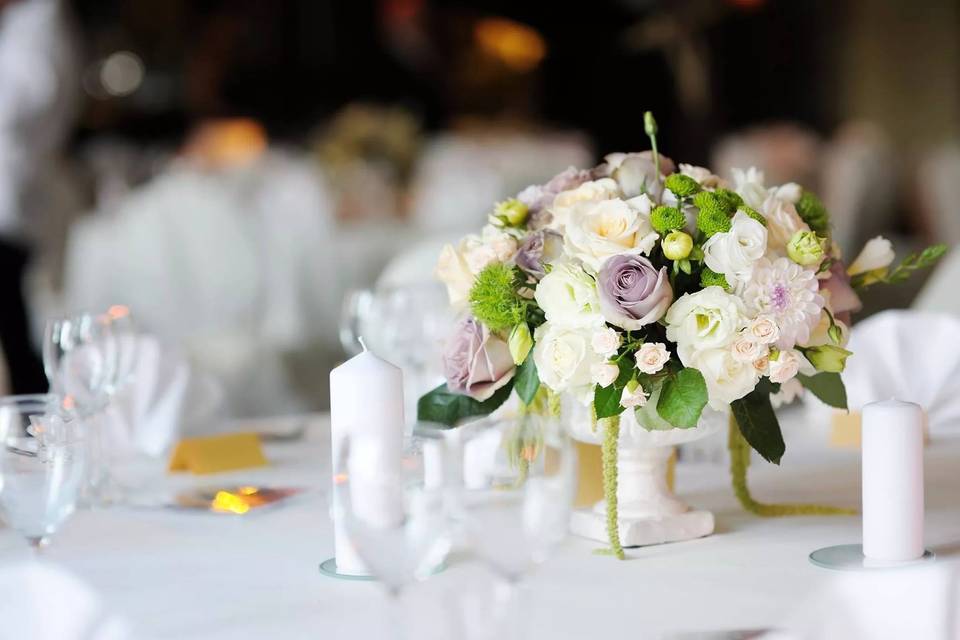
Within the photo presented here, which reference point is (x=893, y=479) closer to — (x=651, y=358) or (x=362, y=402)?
(x=651, y=358)

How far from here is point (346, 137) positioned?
6430mm

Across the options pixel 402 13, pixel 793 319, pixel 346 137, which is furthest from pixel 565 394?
pixel 402 13

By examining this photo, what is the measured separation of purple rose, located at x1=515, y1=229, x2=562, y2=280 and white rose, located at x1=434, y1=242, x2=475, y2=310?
0.18ft

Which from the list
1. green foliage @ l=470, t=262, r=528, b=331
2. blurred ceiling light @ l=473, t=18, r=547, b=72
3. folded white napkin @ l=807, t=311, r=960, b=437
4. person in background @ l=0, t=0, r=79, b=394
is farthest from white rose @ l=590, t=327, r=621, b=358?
blurred ceiling light @ l=473, t=18, r=547, b=72

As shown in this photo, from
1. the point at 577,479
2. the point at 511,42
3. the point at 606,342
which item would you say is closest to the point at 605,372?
the point at 606,342

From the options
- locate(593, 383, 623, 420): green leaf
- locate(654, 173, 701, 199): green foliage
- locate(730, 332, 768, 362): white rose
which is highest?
locate(654, 173, 701, 199): green foliage

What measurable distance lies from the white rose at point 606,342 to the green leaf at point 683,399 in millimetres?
67

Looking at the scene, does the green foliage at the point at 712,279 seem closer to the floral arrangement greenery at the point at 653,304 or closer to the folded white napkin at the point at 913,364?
the floral arrangement greenery at the point at 653,304

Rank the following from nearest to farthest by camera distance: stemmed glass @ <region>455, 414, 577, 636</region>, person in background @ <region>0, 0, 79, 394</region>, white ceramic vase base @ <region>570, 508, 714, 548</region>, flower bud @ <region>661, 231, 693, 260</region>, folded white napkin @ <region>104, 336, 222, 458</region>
Result: stemmed glass @ <region>455, 414, 577, 636</region> < flower bud @ <region>661, 231, 693, 260</region> < white ceramic vase base @ <region>570, 508, 714, 548</region> < folded white napkin @ <region>104, 336, 222, 458</region> < person in background @ <region>0, 0, 79, 394</region>

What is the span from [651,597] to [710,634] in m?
0.10

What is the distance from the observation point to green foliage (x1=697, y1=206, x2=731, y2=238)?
3.86 ft

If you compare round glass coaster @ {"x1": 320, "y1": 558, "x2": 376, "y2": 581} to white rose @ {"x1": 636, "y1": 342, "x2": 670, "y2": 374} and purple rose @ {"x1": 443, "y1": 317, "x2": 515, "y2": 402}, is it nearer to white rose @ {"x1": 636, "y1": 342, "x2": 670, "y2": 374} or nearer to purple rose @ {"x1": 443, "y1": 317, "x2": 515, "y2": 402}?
purple rose @ {"x1": 443, "y1": 317, "x2": 515, "y2": 402}

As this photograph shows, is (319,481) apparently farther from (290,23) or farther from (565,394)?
(290,23)

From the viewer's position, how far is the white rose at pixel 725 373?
1.16 metres
